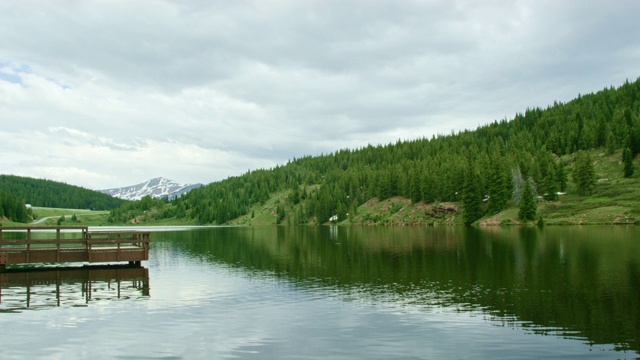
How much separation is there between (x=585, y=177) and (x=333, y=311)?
179 meters

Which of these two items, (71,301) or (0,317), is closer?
(0,317)

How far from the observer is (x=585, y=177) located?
17700 cm

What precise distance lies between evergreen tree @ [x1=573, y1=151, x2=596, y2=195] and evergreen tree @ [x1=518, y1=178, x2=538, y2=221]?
30.1 meters

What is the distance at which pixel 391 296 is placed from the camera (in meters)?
36.8

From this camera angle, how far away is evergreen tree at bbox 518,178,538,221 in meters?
162

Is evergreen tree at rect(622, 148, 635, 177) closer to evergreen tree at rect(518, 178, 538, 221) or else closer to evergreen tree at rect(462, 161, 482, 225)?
evergreen tree at rect(518, 178, 538, 221)

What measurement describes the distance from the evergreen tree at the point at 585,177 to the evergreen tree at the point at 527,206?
30.1 meters

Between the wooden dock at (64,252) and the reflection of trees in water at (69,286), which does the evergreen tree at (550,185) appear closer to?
the wooden dock at (64,252)

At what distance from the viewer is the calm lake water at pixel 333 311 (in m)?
23.0

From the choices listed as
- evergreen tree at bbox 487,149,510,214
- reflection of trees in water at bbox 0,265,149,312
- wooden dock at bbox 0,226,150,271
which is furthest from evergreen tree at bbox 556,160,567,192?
reflection of trees in water at bbox 0,265,149,312

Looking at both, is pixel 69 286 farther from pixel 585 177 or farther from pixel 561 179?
pixel 561 179

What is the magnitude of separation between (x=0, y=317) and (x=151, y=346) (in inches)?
554

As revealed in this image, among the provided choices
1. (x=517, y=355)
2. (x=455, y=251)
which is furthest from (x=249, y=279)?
(x=455, y=251)

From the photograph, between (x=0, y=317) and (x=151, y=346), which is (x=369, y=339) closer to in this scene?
(x=151, y=346)
